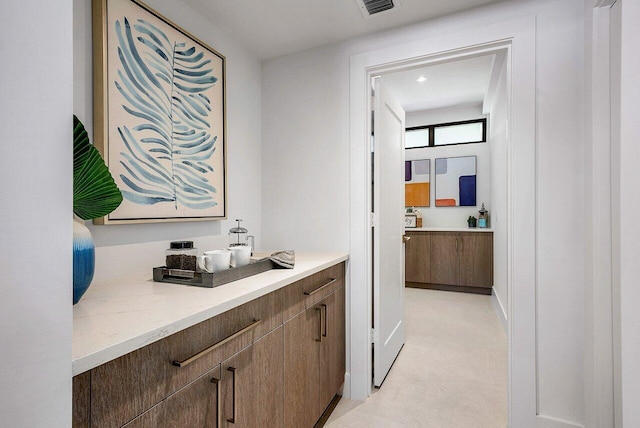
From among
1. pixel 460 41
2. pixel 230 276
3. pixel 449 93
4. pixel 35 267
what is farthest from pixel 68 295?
pixel 449 93

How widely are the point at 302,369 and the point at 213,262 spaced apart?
71 cm

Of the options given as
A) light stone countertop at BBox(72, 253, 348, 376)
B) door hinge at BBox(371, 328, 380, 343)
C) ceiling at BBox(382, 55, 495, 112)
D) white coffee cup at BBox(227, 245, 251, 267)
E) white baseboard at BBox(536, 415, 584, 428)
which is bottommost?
white baseboard at BBox(536, 415, 584, 428)

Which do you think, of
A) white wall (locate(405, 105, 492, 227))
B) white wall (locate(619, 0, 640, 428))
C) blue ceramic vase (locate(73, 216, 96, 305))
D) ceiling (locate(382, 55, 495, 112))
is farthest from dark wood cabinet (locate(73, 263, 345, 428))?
white wall (locate(405, 105, 492, 227))

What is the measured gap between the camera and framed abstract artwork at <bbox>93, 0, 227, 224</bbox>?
1355 mm

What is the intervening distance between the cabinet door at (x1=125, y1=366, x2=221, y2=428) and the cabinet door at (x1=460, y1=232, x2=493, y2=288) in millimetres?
4277

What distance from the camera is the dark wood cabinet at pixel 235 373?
73cm

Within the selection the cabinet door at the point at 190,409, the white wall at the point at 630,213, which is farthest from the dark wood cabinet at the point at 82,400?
the white wall at the point at 630,213

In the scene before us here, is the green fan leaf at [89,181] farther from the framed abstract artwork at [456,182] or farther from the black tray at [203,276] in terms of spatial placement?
the framed abstract artwork at [456,182]

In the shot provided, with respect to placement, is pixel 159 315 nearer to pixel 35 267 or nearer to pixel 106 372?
pixel 106 372

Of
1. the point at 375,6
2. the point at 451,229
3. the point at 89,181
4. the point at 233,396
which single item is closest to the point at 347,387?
the point at 233,396

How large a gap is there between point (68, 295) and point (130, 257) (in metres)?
1.01

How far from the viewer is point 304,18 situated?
1.94 meters

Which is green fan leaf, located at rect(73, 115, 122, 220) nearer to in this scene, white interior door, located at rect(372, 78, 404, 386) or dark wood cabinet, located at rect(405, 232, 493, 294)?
white interior door, located at rect(372, 78, 404, 386)

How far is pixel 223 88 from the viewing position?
2.00m
